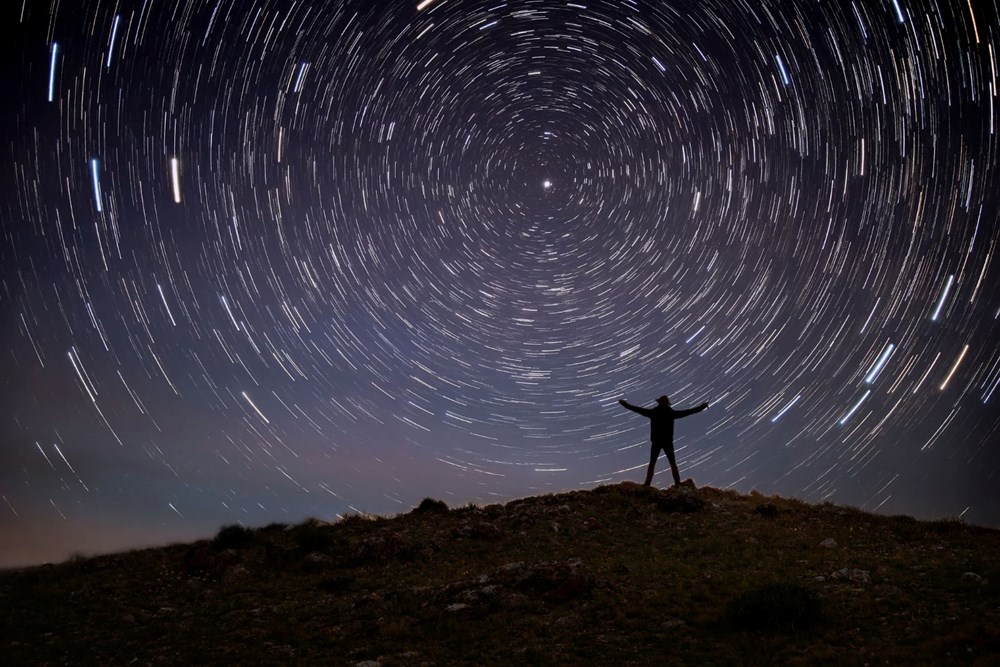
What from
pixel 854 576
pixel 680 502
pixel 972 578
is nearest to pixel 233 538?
pixel 680 502

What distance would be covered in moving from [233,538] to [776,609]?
14.0m

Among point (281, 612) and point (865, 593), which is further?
point (281, 612)

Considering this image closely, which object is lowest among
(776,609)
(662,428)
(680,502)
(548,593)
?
(776,609)

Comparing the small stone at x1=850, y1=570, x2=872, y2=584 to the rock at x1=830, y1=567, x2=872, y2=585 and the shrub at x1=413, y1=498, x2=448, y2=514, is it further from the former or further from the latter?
the shrub at x1=413, y1=498, x2=448, y2=514

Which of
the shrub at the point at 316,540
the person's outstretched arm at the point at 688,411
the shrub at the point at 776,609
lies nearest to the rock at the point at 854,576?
the shrub at the point at 776,609

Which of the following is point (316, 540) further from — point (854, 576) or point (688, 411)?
point (854, 576)

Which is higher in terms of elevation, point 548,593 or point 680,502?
point 680,502

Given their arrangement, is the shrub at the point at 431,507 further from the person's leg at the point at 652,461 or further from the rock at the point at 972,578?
the rock at the point at 972,578

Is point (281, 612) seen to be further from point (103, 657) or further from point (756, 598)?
point (756, 598)

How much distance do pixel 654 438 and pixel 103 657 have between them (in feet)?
49.7

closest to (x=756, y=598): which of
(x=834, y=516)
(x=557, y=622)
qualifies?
(x=557, y=622)

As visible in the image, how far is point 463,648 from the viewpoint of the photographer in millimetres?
9328

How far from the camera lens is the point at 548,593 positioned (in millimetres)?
11141

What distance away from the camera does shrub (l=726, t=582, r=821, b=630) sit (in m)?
9.16
